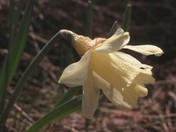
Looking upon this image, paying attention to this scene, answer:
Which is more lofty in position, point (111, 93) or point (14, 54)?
point (111, 93)

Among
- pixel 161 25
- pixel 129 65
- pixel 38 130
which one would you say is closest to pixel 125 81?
pixel 129 65

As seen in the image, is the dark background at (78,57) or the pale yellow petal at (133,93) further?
the dark background at (78,57)

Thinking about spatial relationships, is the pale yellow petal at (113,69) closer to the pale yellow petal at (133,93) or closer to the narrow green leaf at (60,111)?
the pale yellow petal at (133,93)

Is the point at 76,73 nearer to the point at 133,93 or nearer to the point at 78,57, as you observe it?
the point at 133,93

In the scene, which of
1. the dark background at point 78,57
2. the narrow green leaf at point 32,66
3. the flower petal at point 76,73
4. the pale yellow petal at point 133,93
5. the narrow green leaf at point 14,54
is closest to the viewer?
the flower petal at point 76,73

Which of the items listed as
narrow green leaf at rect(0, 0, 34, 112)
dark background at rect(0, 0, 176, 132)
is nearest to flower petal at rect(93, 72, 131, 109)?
narrow green leaf at rect(0, 0, 34, 112)

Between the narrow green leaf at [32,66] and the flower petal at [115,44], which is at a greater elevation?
the flower petal at [115,44]

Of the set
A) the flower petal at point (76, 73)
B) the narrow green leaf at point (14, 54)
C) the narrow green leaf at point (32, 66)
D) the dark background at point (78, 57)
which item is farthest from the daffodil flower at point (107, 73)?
the dark background at point (78, 57)

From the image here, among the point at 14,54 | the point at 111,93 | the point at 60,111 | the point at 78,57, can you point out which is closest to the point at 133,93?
the point at 111,93
